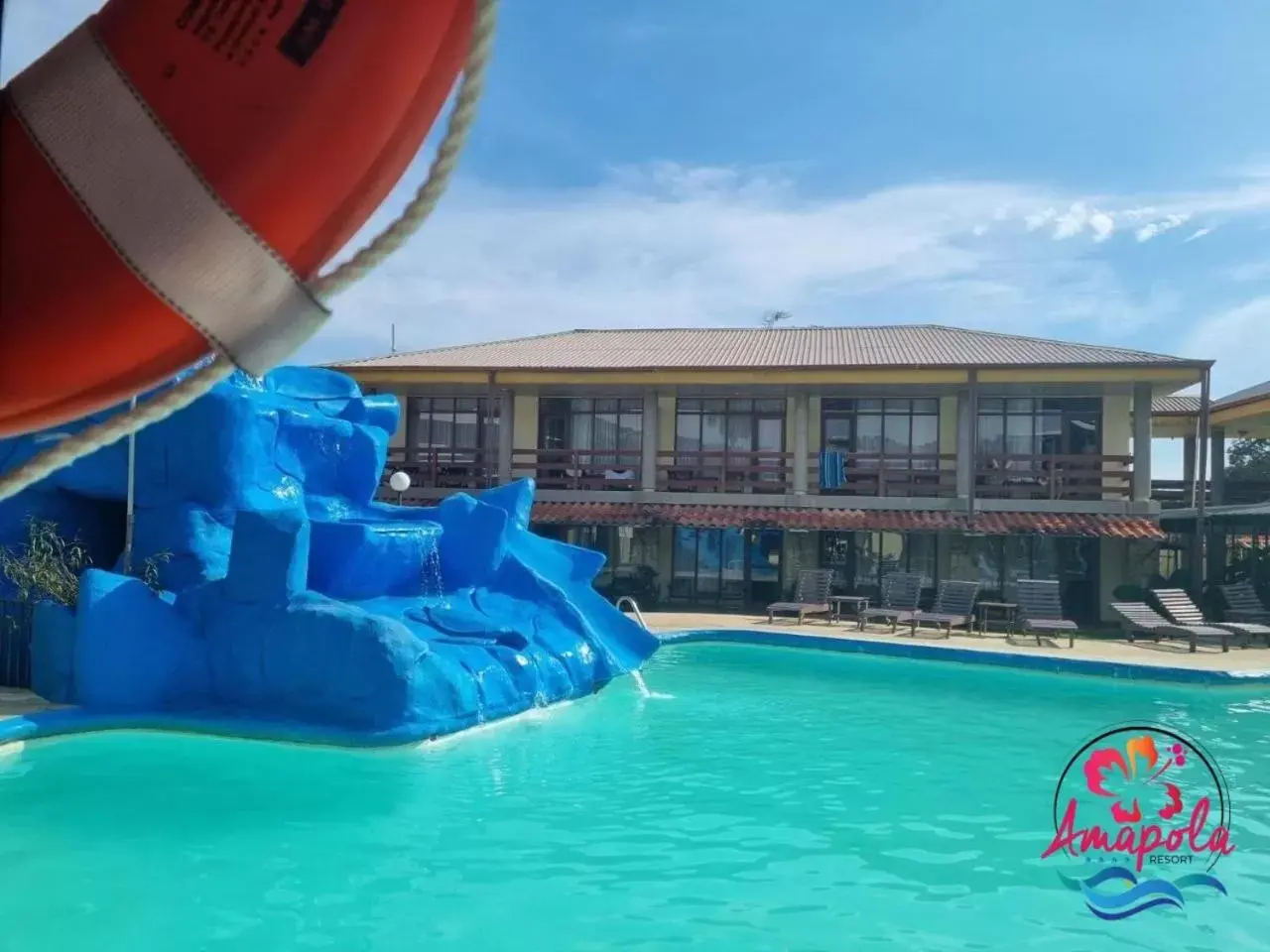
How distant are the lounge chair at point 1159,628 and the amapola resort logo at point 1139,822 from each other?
618 centimetres

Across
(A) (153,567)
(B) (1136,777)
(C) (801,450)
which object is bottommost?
(B) (1136,777)

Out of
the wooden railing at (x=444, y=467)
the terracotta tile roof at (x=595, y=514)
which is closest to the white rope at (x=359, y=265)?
the terracotta tile roof at (x=595, y=514)

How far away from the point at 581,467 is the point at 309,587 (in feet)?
34.3

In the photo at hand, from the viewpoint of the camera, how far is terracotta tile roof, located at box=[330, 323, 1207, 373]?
1934 centimetres

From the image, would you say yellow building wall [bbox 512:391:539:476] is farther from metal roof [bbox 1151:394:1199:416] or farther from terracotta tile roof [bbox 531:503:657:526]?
metal roof [bbox 1151:394:1199:416]

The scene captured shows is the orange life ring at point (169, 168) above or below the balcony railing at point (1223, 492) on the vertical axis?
below

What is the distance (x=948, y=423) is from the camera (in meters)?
20.6

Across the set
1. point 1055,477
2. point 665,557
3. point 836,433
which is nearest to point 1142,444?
point 1055,477

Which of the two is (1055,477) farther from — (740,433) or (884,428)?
(740,433)

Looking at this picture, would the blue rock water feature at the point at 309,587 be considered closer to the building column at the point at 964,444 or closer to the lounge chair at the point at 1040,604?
the lounge chair at the point at 1040,604

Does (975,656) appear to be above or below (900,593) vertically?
below

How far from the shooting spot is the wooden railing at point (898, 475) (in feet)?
65.8

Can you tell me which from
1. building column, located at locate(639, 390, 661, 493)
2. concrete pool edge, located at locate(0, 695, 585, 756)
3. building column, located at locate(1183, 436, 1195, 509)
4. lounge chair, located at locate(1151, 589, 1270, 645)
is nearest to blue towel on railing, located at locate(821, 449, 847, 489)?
building column, located at locate(639, 390, 661, 493)

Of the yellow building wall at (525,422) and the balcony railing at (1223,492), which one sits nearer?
the yellow building wall at (525,422)
